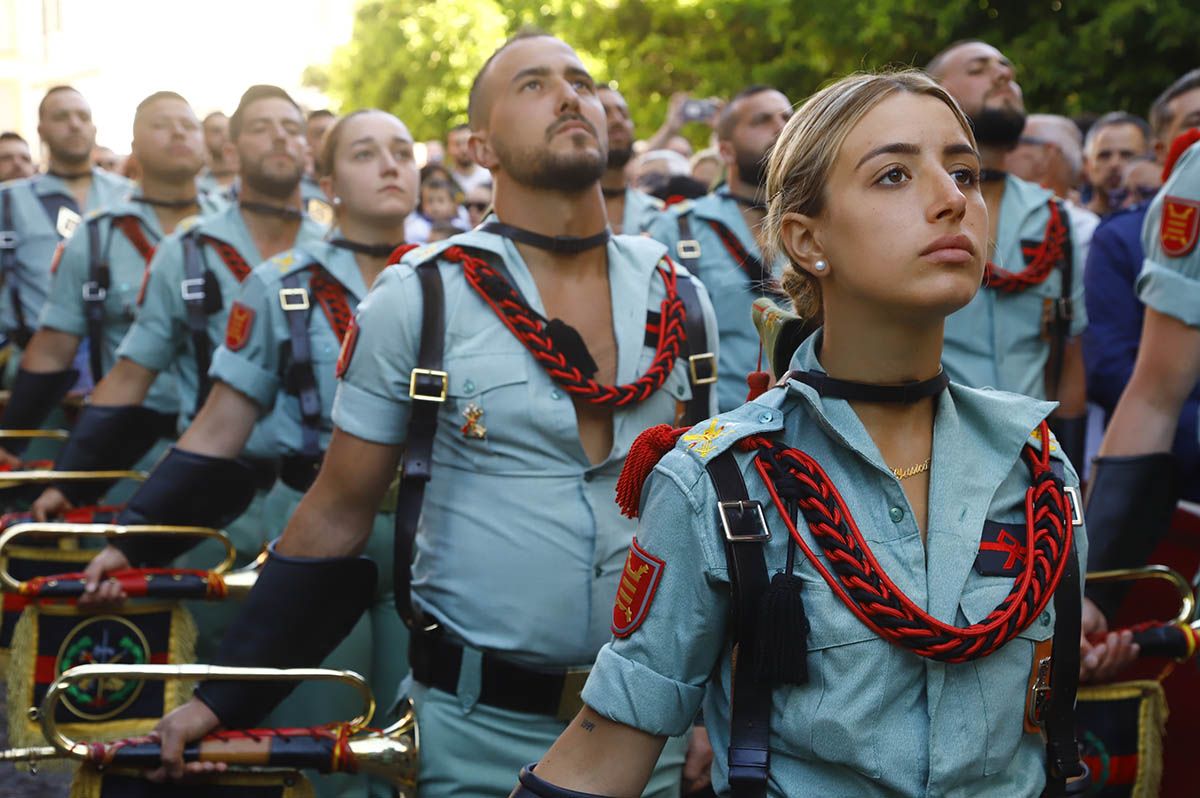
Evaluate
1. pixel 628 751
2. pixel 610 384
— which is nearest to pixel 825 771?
pixel 628 751

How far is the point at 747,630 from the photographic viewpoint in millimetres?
2256

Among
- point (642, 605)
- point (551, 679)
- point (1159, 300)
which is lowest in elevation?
point (551, 679)

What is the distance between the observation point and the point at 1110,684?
350 centimetres

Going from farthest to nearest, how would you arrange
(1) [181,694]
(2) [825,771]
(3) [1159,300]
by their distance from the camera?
(1) [181,694], (3) [1159,300], (2) [825,771]

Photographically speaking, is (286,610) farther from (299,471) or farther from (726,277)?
(726,277)

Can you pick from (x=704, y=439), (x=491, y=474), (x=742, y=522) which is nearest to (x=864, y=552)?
(x=742, y=522)

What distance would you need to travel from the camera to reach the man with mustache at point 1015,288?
5.35 m

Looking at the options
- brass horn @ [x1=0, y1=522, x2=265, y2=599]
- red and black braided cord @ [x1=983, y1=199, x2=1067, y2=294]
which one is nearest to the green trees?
red and black braided cord @ [x1=983, y1=199, x2=1067, y2=294]

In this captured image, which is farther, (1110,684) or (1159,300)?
(1159,300)

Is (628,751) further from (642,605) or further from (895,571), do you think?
(895,571)

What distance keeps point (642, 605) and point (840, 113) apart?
81cm

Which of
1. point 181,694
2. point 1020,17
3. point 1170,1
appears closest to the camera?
point 181,694

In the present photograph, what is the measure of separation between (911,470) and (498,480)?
1335 mm

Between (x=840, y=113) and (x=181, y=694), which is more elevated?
(x=840, y=113)
